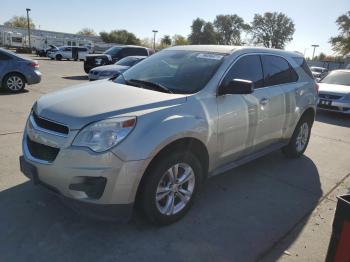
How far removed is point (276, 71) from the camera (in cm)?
482

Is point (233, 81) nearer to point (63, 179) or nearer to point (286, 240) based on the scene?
point (286, 240)

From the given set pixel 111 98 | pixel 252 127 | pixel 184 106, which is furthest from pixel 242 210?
pixel 111 98

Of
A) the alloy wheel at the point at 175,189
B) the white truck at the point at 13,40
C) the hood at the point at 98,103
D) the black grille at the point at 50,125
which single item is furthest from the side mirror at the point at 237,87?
the white truck at the point at 13,40

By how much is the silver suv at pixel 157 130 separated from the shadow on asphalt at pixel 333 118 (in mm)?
5643

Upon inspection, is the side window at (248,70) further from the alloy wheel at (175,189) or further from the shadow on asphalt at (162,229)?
the shadow on asphalt at (162,229)

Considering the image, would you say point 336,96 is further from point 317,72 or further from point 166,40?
point 166,40

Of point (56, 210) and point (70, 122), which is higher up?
point (70, 122)

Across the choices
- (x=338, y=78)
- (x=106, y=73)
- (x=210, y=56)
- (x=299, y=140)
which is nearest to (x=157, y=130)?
(x=210, y=56)

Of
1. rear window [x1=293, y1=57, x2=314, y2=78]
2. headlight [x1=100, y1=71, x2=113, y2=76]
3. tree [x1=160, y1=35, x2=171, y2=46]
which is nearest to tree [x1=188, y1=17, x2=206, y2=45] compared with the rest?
tree [x1=160, y1=35, x2=171, y2=46]

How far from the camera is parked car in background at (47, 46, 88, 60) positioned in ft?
117

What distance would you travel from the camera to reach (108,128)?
2.80m

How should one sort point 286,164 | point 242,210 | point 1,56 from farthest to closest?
point 1,56, point 286,164, point 242,210

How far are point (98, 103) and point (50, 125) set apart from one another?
0.47 m

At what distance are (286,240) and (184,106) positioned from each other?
164cm
